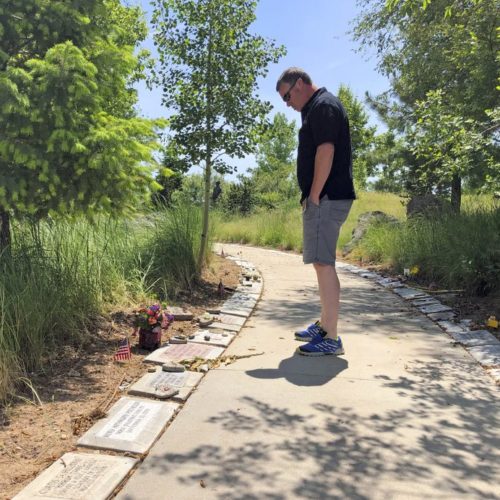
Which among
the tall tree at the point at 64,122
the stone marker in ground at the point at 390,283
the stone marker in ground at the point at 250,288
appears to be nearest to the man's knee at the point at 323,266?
the tall tree at the point at 64,122

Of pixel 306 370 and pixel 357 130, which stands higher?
pixel 357 130

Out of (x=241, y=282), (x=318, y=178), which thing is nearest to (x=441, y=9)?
(x=241, y=282)

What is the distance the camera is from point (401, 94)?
37.8 feet

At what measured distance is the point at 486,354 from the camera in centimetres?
385

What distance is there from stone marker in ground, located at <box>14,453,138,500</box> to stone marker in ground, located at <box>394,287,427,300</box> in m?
4.94

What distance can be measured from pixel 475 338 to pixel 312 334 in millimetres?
1471

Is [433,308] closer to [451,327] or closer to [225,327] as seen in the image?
[451,327]

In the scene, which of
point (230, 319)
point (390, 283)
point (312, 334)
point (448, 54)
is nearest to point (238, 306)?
point (230, 319)

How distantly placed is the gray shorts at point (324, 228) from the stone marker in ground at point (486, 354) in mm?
1340

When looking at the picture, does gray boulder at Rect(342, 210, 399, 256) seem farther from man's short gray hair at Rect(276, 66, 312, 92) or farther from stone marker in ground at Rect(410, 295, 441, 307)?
man's short gray hair at Rect(276, 66, 312, 92)

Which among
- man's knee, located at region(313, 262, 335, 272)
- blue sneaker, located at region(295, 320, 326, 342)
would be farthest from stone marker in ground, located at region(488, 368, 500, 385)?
man's knee, located at region(313, 262, 335, 272)

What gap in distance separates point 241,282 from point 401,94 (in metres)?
6.81

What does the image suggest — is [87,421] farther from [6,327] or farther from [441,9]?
[441,9]

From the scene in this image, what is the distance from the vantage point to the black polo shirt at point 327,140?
360 centimetres
